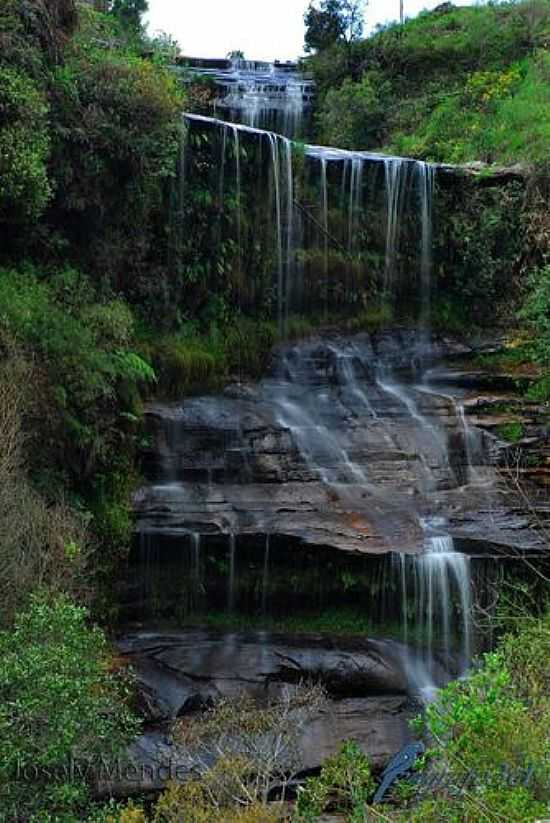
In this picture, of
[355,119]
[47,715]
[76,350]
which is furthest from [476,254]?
[47,715]

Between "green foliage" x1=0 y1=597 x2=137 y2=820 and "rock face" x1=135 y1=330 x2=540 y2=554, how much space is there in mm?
5029

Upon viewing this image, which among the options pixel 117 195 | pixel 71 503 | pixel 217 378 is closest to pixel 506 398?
pixel 217 378

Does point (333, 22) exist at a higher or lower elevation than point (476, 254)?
higher

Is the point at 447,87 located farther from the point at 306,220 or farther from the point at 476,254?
the point at 306,220

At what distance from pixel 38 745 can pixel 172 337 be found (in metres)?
10.4

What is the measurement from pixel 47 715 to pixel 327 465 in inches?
332

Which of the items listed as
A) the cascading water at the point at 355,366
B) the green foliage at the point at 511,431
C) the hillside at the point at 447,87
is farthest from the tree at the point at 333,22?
the green foliage at the point at 511,431

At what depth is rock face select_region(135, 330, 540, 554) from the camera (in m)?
12.3

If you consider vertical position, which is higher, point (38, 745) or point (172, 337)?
point (172, 337)

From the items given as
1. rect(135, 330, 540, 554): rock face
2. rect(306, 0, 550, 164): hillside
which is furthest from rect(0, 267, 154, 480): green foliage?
A: rect(306, 0, 550, 164): hillside

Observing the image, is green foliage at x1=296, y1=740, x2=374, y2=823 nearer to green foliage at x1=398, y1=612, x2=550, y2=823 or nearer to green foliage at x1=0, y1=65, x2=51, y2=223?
green foliage at x1=398, y1=612, x2=550, y2=823

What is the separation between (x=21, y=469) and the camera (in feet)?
30.2

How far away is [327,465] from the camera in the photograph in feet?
46.6

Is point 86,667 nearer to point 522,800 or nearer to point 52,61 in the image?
point 522,800
